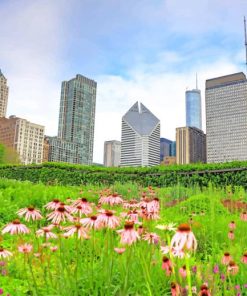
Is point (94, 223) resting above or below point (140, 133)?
below

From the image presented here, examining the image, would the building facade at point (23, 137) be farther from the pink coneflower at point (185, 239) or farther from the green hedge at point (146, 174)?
the pink coneflower at point (185, 239)

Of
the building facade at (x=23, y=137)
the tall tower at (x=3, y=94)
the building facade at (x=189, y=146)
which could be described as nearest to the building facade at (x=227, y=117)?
the building facade at (x=189, y=146)

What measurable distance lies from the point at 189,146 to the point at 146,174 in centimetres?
17649

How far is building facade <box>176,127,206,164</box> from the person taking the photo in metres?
186

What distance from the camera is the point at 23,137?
139 meters

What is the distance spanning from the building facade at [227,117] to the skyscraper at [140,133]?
2830 centimetres

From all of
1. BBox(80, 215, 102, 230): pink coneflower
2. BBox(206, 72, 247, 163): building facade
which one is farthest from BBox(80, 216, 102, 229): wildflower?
BBox(206, 72, 247, 163): building facade

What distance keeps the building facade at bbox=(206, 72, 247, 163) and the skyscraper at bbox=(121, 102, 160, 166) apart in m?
28.3

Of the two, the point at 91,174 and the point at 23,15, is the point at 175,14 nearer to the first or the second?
the point at 23,15

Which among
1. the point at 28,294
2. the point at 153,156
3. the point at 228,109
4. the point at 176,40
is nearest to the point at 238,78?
the point at 228,109

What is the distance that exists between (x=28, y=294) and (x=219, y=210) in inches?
161

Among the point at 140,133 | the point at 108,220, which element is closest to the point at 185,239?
the point at 108,220

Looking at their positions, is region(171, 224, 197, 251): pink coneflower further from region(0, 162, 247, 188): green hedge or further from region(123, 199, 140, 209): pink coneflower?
region(0, 162, 247, 188): green hedge

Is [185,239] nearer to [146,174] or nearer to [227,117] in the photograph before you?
[146,174]
